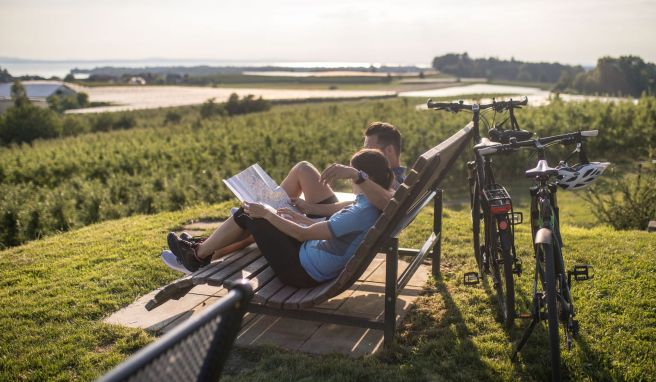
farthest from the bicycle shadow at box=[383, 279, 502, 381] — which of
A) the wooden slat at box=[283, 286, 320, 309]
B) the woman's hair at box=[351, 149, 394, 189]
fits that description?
the woman's hair at box=[351, 149, 394, 189]

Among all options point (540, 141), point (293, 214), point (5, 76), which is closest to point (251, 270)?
point (293, 214)

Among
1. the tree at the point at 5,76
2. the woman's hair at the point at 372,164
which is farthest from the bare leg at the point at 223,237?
the tree at the point at 5,76

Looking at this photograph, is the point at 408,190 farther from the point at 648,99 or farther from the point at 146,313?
the point at 648,99

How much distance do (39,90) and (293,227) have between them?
298 feet

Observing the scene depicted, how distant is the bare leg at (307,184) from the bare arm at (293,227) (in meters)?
1.13

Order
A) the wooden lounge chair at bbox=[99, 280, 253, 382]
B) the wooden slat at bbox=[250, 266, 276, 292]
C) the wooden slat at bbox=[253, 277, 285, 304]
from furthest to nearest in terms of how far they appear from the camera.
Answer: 1. the wooden slat at bbox=[250, 266, 276, 292]
2. the wooden slat at bbox=[253, 277, 285, 304]
3. the wooden lounge chair at bbox=[99, 280, 253, 382]

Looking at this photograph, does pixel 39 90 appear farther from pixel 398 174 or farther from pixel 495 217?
pixel 495 217

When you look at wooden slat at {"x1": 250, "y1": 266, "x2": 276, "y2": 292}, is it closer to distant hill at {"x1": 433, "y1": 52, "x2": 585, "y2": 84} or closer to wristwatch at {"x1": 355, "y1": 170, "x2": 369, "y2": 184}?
wristwatch at {"x1": 355, "y1": 170, "x2": 369, "y2": 184}

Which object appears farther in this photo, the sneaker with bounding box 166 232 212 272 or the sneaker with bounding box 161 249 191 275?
the sneaker with bounding box 161 249 191 275

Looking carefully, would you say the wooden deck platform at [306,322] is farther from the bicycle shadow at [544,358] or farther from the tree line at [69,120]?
the tree line at [69,120]

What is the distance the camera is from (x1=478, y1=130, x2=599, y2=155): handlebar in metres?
3.83

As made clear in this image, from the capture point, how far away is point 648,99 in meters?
18.4

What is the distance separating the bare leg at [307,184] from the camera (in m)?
5.27

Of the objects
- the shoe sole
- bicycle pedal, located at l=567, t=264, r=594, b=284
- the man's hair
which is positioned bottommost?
bicycle pedal, located at l=567, t=264, r=594, b=284
